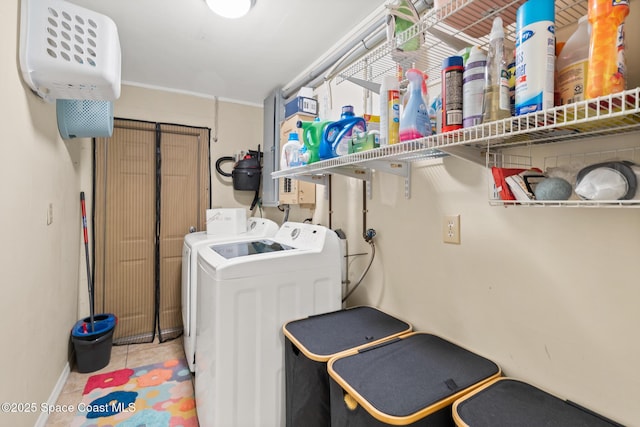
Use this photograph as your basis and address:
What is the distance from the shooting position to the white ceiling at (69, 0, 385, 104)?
1860 millimetres

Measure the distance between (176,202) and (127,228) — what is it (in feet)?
1.70

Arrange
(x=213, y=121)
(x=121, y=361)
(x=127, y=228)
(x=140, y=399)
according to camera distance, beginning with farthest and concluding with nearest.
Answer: (x=213, y=121) < (x=127, y=228) < (x=121, y=361) < (x=140, y=399)

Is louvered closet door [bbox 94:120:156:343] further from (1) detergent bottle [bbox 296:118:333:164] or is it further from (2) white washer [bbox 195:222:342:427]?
(1) detergent bottle [bbox 296:118:333:164]

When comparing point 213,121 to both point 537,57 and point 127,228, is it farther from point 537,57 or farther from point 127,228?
point 537,57

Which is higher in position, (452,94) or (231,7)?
(231,7)

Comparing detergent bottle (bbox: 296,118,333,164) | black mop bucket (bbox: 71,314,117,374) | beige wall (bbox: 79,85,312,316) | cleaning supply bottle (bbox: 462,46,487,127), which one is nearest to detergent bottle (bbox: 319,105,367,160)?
detergent bottle (bbox: 296,118,333,164)

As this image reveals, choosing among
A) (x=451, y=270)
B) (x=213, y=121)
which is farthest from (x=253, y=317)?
(x=213, y=121)

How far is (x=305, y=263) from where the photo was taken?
1709 mm

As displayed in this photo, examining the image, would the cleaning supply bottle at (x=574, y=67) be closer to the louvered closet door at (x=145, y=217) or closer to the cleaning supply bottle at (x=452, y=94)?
the cleaning supply bottle at (x=452, y=94)

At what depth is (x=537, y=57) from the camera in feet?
2.30

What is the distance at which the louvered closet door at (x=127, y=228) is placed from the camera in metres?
2.94

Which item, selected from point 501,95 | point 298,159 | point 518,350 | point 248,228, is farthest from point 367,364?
point 248,228

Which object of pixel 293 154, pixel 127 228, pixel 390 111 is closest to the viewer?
pixel 390 111

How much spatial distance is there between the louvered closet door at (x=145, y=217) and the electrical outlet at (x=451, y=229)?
2.70 meters
